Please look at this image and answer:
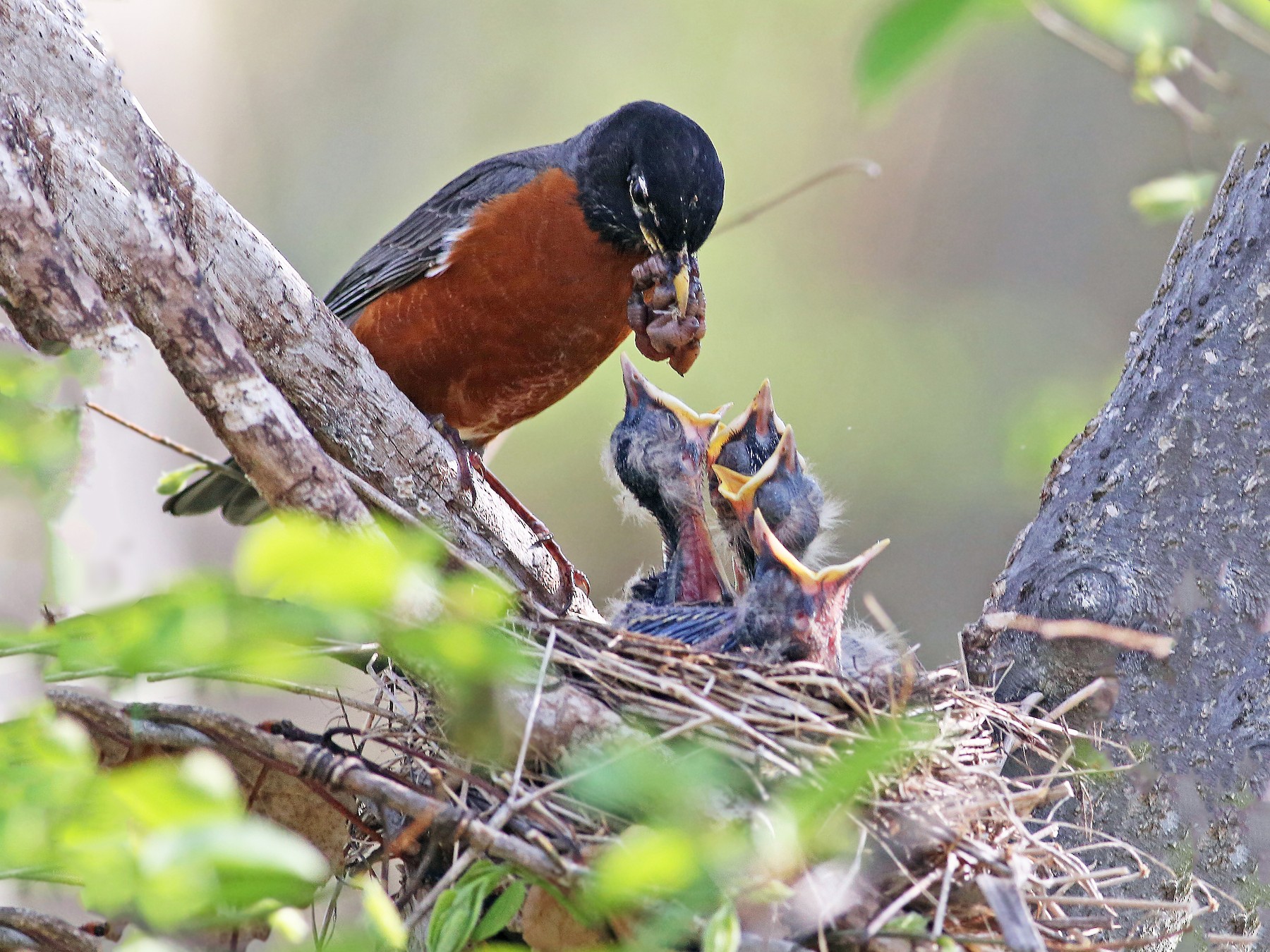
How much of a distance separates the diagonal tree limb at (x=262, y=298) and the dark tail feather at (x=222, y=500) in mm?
1228

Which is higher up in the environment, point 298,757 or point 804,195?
point 298,757

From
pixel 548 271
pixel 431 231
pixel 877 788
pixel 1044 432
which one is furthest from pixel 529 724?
pixel 1044 432

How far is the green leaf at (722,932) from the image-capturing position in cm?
144

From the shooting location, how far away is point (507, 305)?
11.0 feet

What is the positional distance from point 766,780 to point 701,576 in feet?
4.14

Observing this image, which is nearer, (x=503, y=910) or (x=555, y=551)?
(x=503, y=910)

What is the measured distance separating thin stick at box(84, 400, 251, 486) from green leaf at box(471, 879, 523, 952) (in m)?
1.17

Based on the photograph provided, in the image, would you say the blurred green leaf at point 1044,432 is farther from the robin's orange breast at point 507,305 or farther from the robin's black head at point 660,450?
the robin's orange breast at point 507,305

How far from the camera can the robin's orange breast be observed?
334 centimetres

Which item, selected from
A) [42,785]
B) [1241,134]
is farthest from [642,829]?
[1241,134]

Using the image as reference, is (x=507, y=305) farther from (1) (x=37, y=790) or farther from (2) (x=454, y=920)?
(1) (x=37, y=790)

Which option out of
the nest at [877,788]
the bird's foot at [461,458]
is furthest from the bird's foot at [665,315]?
the nest at [877,788]

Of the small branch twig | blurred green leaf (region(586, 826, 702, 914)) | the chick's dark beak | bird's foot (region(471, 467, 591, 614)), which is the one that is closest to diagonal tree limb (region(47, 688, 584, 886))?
blurred green leaf (region(586, 826, 702, 914))

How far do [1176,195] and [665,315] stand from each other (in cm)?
133
